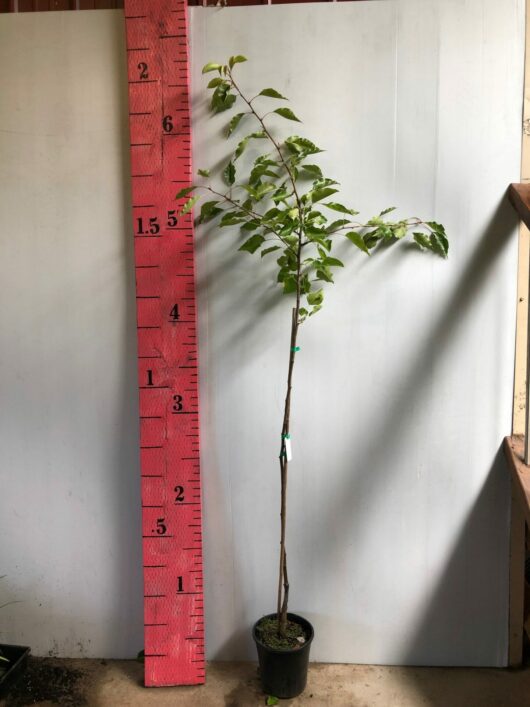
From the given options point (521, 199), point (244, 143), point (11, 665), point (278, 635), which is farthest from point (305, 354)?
point (11, 665)

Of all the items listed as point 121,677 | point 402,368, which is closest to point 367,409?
point 402,368

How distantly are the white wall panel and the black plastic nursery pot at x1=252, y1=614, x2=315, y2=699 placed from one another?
7.9 inches

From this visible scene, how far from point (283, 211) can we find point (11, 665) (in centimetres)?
187

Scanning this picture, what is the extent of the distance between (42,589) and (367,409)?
141 cm

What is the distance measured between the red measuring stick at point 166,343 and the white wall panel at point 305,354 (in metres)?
0.08

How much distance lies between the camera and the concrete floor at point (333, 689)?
2.31 m

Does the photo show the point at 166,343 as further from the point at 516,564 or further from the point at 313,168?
the point at 516,564

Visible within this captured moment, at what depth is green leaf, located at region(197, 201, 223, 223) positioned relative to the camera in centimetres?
221

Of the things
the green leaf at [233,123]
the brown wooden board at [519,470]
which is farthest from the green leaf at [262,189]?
the brown wooden board at [519,470]

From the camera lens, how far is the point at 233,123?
7.25 ft

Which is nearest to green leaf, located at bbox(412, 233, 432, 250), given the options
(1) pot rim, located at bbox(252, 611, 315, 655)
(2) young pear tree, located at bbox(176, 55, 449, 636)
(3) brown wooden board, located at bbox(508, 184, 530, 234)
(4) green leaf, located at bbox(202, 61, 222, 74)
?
(2) young pear tree, located at bbox(176, 55, 449, 636)

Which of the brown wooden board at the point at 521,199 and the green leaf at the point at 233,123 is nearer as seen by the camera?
the brown wooden board at the point at 521,199

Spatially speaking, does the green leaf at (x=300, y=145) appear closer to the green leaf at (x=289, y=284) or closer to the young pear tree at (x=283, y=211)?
the young pear tree at (x=283, y=211)

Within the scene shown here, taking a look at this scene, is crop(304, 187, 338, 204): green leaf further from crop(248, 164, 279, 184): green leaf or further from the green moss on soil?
the green moss on soil
